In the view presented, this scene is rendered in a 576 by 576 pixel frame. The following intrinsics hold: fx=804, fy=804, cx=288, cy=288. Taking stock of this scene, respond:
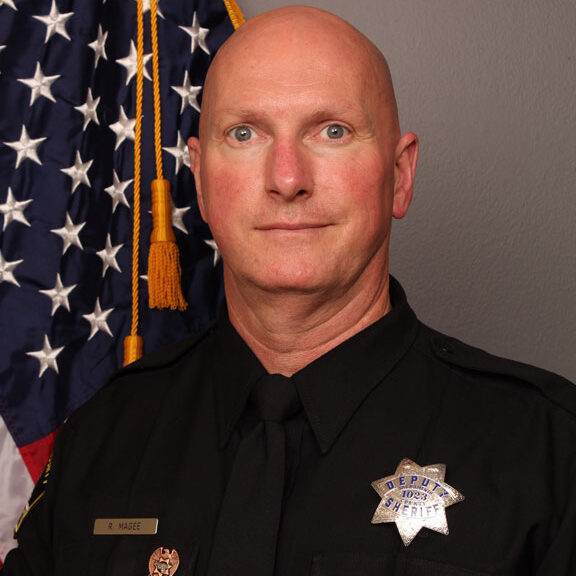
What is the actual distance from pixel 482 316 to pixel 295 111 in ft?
3.45

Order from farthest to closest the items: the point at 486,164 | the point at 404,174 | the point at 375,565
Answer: the point at 486,164
the point at 404,174
the point at 375,565

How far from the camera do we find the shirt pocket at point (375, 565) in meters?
1.09

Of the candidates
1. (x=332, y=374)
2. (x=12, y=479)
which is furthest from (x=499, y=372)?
(x=12, y=479)

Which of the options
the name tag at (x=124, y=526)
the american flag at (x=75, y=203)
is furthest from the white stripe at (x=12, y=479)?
the name tag at (x=124, y=526)

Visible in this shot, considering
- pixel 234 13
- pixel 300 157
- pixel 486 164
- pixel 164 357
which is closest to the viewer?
pixel 300 157

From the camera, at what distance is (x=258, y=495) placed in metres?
1.15

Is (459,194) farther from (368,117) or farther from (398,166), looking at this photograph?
(368,117)

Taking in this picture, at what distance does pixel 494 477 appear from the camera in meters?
1.14

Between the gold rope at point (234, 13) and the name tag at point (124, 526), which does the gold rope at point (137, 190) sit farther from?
the name tag at point (124, 526)

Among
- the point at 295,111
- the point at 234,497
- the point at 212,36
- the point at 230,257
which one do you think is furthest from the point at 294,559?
the point at 212,36

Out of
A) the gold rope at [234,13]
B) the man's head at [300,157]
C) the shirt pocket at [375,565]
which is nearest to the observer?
the shirt pocket at [375,565]

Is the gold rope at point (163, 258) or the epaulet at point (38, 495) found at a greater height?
the gold rope at point (163, 258)

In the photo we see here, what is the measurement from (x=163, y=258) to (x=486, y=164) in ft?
2.97

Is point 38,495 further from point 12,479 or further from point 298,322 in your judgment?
point 298,322
